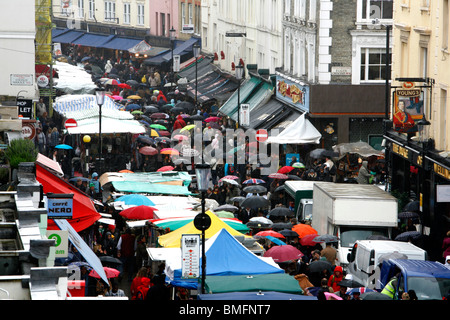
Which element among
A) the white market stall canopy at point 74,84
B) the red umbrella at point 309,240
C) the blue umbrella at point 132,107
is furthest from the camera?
the white market stall canopy at point 74,84

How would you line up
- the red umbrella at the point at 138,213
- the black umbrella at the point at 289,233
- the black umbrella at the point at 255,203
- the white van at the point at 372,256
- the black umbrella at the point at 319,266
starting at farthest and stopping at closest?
1. the black umbrella at the point at 255,203
2. the red umbrella at the point at 138,213
3. the black umbrella at the point at 289,233
4. the black umbrella at the point at 319,266
5. the white van at the point at 372,256

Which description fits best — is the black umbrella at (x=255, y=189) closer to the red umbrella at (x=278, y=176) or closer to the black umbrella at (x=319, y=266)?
the red umbrella at (x=278, y=176)

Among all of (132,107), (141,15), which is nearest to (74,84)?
(132,107)

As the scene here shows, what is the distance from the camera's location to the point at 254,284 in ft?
61.0

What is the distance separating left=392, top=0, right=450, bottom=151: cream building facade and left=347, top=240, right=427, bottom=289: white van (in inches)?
306

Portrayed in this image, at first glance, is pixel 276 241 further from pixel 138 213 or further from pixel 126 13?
pixel 126 13

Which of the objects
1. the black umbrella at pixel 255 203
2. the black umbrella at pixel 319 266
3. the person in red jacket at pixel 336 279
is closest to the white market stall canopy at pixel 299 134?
the black umbrella at pixel 255 203

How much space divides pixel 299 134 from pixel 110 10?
210 ft

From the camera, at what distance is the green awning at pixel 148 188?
31.7 metres

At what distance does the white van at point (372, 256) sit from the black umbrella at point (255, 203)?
23.2ft

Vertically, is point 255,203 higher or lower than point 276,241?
lower

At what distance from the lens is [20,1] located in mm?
45688
